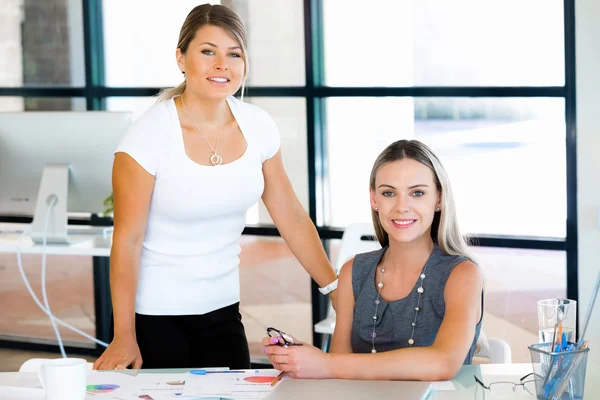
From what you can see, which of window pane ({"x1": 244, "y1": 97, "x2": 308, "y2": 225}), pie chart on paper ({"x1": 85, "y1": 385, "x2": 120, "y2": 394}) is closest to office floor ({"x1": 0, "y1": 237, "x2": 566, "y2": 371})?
window pane ({"x1": 244, "y1": 97, "x2": 308, "y2": 225})

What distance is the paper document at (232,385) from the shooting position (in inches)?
61.3

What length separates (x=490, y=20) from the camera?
3.42m

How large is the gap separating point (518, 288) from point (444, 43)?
1.09 metres

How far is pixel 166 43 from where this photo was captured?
4.06 metres

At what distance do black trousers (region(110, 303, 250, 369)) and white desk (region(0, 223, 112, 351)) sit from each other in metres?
1.12

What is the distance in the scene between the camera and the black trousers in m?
2.16

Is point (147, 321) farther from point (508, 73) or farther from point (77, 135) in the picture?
point (508, 73)

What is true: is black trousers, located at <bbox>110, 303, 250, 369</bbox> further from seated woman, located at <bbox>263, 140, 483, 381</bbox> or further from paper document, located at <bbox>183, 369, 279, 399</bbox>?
paper document, located at <bbox>183, 369, 279, 399</bbox>

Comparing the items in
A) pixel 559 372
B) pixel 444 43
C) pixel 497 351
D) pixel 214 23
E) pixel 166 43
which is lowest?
pixel 497 351

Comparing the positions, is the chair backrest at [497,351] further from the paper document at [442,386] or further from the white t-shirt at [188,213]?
the white t-shirt at [188,213]

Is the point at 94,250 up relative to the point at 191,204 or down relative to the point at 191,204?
down

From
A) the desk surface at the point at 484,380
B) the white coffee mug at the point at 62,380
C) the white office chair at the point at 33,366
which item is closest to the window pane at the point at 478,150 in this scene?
the desk surface at the point at 484,380

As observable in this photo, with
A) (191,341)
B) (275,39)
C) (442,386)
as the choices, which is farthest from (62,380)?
(275,39)

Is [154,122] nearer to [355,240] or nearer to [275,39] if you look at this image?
[355,240]
